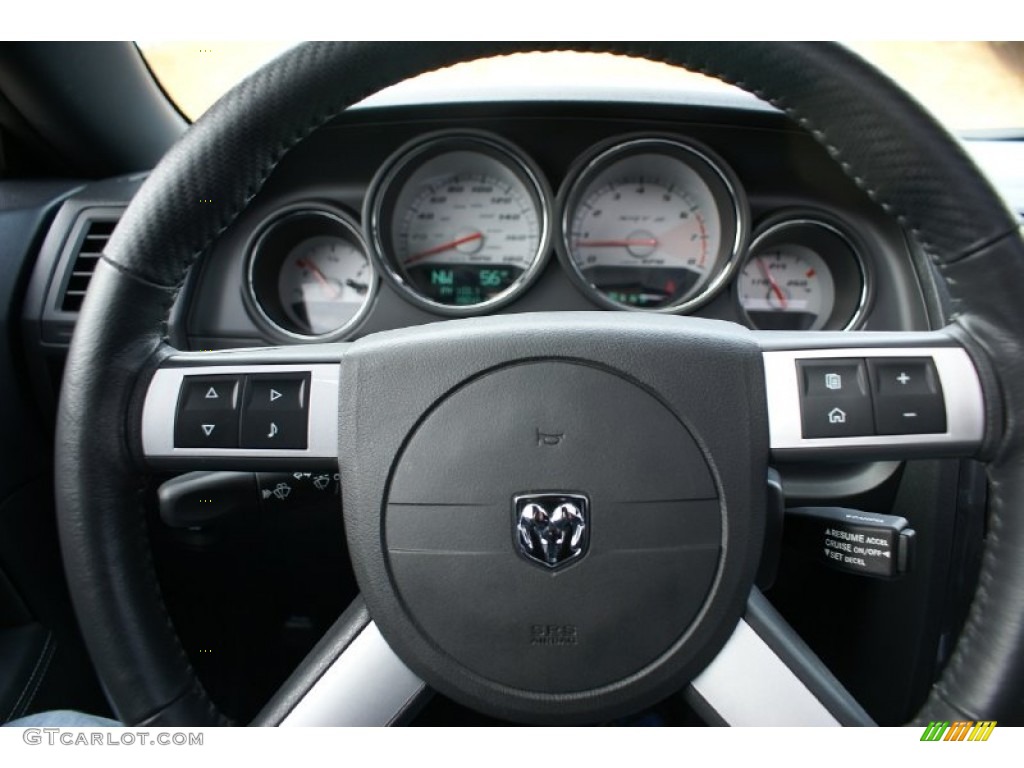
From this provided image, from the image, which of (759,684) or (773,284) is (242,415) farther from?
(773,284)

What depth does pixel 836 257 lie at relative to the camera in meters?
1.83

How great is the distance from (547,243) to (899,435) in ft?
3.57

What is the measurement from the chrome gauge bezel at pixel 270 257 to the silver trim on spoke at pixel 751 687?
1.13 metres

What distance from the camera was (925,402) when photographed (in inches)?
33.3

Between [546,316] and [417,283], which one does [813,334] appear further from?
[417,283]

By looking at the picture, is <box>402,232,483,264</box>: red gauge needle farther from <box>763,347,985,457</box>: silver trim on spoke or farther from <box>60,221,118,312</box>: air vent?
<box>763,347,985,457</box>: silver trim on spoke

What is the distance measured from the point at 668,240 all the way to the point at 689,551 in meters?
1.27

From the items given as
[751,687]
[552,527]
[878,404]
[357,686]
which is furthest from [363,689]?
[878,404]

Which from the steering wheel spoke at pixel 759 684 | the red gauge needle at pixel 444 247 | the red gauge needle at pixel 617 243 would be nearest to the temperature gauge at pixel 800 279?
the red gauge needle at pixel 617 243

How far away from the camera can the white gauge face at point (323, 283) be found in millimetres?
1965

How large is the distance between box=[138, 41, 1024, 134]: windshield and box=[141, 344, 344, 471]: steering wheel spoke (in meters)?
0.47

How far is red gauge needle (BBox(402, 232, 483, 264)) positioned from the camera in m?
1.96

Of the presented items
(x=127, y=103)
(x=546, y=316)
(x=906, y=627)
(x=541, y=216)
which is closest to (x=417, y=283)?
(x=541, y=216)

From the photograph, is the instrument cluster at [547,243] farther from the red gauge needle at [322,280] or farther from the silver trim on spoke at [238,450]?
the silver trim on spoke at [238,450]
